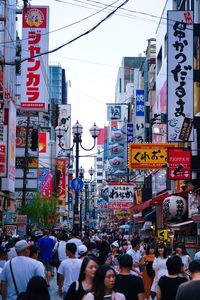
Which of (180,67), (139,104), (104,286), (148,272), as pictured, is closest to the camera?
(104,286)

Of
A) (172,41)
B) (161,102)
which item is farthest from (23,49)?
(161,102)

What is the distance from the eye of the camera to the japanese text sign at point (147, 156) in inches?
1254

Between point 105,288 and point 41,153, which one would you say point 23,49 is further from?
point 41,153

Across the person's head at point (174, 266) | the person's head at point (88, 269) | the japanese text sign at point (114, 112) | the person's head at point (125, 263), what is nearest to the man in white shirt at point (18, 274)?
the person's head at point (125, 263)

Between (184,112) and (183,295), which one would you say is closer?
(183,295)

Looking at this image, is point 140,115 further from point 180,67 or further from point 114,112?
point 114,112

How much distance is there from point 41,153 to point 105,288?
9065 centimetres

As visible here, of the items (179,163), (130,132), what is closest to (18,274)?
(179,163)

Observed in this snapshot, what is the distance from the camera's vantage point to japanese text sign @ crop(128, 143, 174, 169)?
104ft

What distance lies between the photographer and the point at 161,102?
158 feet

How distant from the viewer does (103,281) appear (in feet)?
24.1

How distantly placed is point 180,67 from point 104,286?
20.5m

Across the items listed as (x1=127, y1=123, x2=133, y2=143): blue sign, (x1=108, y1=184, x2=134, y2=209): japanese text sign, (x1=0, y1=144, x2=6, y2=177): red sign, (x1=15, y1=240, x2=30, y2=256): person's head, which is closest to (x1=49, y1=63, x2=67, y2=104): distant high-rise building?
(x1=127, y1=123, x2=133, y2=143): blue sign

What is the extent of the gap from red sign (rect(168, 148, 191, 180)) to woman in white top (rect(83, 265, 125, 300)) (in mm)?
20861
